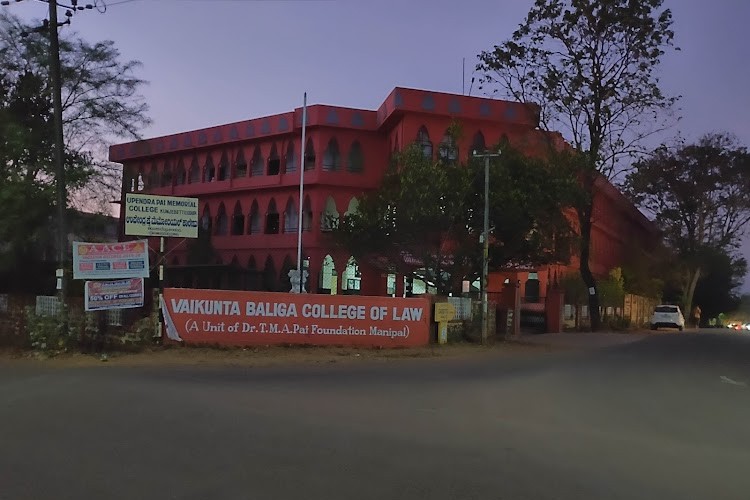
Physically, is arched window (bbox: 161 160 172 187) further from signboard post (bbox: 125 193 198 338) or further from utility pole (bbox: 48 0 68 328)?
signboard post (bbox: 125 193 198 338)

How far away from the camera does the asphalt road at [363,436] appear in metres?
5.82

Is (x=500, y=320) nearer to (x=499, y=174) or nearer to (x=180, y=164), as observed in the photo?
(x=499, y=174)

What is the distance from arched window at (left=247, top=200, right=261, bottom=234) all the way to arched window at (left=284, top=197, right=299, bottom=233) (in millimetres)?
2633

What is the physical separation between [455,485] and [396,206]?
20565mm

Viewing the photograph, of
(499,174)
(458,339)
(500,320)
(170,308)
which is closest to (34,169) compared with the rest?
(170,308)

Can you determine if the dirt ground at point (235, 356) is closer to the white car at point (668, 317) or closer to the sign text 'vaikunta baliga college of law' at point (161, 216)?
the sign text 'vaikunta baliga college of law' at point (161, 216)

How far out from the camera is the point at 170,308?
17.3m

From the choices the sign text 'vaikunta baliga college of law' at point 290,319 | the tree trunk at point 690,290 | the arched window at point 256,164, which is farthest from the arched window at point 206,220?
the tree trunk at point 690,290

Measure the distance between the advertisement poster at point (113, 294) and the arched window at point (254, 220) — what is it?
24661mm

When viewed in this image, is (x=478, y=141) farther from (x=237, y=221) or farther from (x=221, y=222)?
(x=221, y=222)

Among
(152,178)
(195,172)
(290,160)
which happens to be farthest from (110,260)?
(152,178)

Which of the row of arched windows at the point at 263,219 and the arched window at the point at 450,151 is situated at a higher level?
the arched window at the point at 450,151

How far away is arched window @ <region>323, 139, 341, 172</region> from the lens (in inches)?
1459

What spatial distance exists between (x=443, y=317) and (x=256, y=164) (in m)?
23.4
